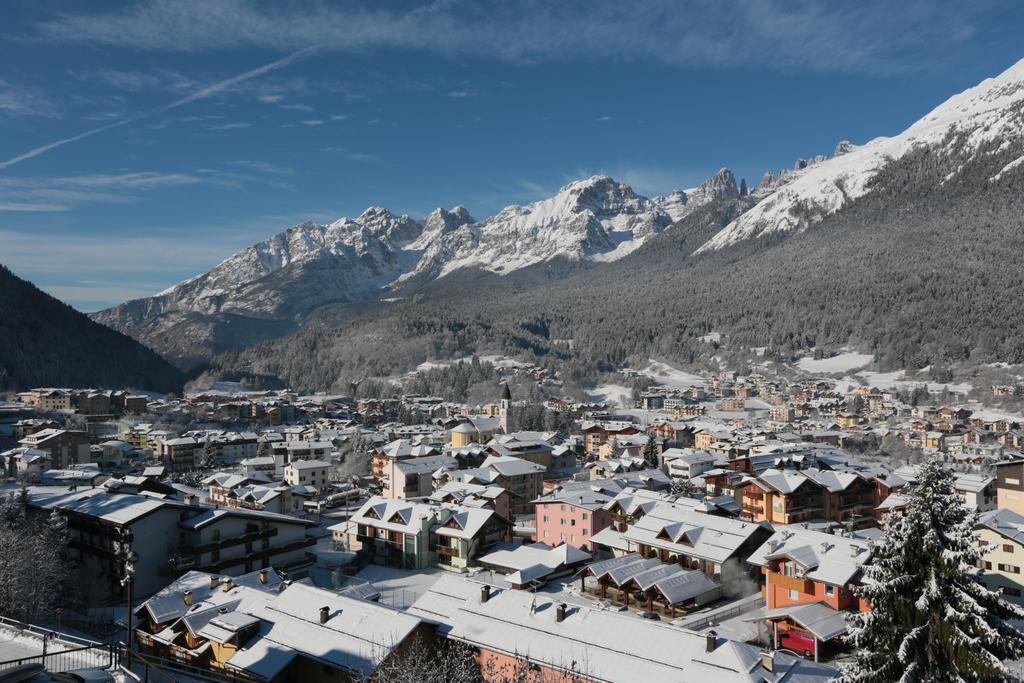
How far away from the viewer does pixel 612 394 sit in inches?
5915

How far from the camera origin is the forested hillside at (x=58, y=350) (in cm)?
12925

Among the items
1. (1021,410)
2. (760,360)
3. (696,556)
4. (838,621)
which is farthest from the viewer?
(760,360)

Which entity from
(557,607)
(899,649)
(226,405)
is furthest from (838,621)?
(226,405)

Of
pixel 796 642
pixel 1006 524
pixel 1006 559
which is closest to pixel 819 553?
pixel 796 642

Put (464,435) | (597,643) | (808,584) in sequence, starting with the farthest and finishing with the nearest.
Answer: (464,435), (808,584), (597,643)

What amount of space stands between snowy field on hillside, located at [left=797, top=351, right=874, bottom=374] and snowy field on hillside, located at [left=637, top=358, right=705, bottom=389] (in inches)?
882

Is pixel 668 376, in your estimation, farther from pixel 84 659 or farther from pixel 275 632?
pixel 84 659

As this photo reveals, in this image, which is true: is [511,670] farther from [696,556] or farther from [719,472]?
[719,472]

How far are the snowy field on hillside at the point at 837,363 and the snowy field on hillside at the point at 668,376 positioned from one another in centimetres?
2241

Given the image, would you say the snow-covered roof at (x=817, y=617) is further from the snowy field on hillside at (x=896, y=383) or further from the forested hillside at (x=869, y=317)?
the forested hillside at (x=869, y=317)

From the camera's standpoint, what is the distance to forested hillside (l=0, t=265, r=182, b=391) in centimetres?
12925

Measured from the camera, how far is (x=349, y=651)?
1978 centimetres

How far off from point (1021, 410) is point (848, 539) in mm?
90881

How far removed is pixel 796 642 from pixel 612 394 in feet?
409
